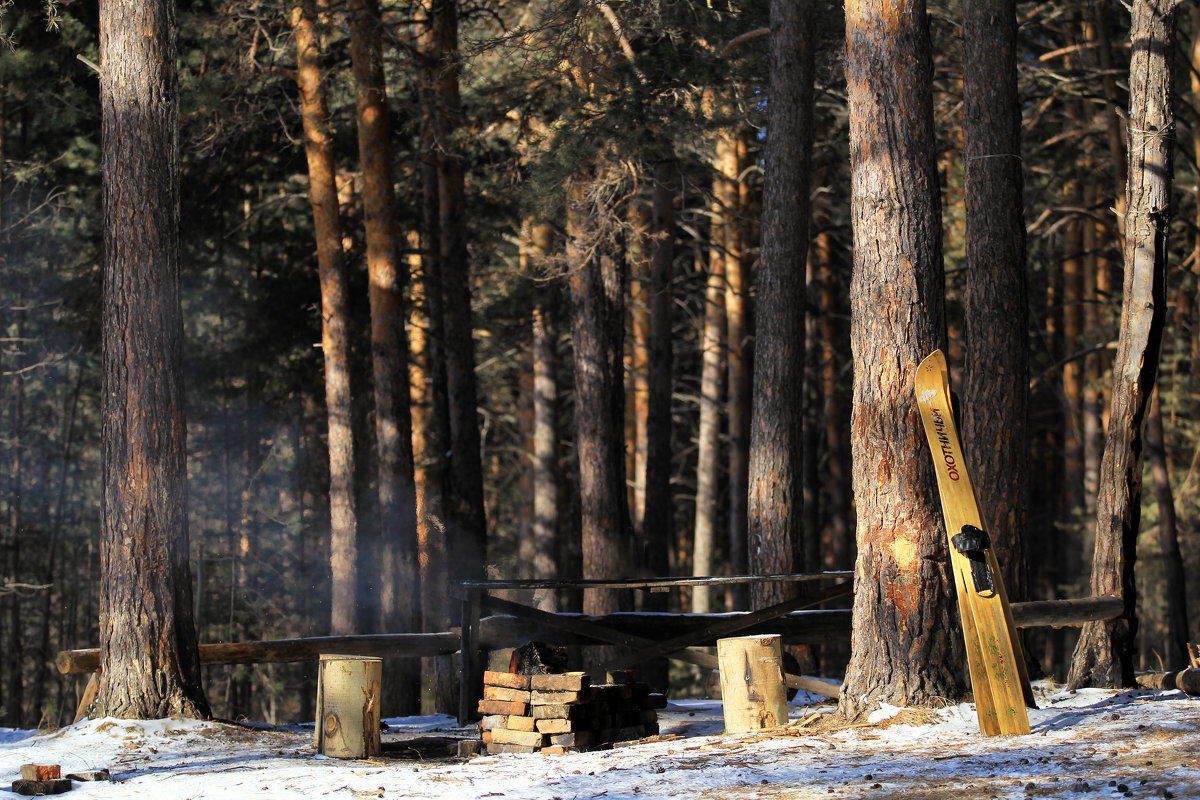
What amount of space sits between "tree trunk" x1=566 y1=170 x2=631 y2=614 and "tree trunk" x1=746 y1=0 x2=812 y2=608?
2.21m

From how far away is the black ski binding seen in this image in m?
6.66

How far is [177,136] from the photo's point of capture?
30.5 feet

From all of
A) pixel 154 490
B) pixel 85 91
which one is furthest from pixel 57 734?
pixel 85 91

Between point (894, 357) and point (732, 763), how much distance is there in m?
2.89

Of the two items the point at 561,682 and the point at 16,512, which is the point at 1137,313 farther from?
the point at 16,512

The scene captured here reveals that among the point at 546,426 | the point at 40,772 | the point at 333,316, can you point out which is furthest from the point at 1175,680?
the point at 546,426

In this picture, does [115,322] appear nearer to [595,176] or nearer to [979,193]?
[595,176]

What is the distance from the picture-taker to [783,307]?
12.0m

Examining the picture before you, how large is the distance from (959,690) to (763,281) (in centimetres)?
573

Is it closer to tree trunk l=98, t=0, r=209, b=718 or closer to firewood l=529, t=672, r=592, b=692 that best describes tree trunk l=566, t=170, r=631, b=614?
firewood l=529, t=672, r=592, b=692

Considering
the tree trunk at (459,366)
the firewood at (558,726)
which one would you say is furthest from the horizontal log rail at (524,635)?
the tree trunk at (459,366)

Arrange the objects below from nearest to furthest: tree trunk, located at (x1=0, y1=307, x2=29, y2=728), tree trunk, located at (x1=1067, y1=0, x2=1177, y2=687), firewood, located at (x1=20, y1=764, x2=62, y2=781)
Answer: firewood, located at (x1=20, y1=764, x2=62, y2=781) → tree trunk, located at (x1=1067, y1=0, x2=1177, y2=687) → tree trunk, located at (x1=0, y1=307, x2=29, y2=728)

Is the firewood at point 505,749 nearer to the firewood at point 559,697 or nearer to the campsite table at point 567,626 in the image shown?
the firewood at point 559,697

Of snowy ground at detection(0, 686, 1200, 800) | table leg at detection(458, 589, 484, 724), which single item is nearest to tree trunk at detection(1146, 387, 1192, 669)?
snowy ground at detection(0, 686, 1200, 800)
